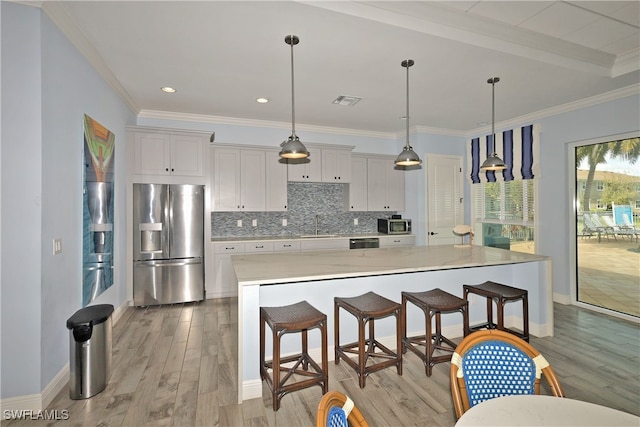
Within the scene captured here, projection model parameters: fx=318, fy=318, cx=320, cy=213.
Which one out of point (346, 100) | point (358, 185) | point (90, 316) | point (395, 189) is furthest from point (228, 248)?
point (395, 189)

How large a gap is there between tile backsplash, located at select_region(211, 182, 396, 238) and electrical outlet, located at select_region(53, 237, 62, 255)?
8.89 ft

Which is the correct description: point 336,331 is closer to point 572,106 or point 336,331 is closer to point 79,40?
point 79,40

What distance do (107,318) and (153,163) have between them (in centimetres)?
253

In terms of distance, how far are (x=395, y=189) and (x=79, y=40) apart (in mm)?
4904

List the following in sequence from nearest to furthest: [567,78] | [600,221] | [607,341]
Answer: [607,341]
[567,78]
[600,221]

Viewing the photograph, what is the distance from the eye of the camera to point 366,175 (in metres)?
5.82

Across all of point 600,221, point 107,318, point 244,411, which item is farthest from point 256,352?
point 600,221

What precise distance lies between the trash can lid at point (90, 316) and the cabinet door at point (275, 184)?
2.92 metres

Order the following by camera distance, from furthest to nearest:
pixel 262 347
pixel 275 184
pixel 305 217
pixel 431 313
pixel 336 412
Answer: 1. pixel 305 217
2. pixel 275 184
3. pixel 431 313
4. pixel 262 347
5. pixel 336 412

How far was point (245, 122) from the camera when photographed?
521cm

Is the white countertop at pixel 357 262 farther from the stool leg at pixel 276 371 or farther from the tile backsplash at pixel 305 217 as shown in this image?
the tile backsplash at pixel 305 217

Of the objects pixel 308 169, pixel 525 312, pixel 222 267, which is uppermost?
pixel 308 169

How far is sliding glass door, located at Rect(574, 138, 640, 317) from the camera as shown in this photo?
390 centimetres

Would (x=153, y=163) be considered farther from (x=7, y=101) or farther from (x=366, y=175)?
(x=366, y=175)
